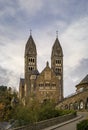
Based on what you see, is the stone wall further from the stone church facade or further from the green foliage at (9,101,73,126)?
the stone church facade

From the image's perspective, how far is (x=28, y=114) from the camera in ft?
161

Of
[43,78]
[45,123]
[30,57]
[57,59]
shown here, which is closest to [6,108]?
[45,123]

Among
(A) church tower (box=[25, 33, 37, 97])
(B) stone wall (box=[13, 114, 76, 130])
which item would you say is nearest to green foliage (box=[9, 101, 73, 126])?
(B) stone wall (box=[13, 114, 76, 130])

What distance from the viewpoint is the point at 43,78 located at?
135000mm

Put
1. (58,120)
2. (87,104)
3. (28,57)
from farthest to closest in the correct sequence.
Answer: (28,57), (87,104), (58,120)

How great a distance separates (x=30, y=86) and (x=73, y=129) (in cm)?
9571

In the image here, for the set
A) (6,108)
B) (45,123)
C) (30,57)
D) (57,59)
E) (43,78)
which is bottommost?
(45,123)

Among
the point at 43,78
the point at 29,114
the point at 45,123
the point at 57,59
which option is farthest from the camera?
the point at 57,59

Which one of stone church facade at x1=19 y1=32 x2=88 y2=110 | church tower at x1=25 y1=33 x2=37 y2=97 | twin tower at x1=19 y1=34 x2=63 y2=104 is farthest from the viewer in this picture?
church tower at x1=25 y1=33 x2=37 y2=97

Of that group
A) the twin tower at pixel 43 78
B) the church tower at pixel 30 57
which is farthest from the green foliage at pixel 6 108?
the church tower at pixel 30 57

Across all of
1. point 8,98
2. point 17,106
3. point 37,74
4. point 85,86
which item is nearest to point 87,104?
point 85,86

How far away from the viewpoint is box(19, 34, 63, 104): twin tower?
13250 centimetres

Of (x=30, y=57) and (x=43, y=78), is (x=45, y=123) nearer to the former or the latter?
(x=43, y=78)

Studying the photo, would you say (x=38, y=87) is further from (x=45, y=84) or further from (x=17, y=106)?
(x=17, y=106)
